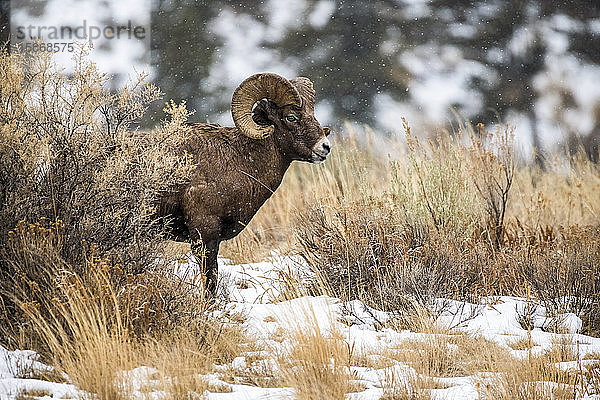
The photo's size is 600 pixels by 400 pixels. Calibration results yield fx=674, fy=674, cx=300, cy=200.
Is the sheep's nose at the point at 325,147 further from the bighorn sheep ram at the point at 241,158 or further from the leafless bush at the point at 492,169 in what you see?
the leafless bush at the point at 492,169

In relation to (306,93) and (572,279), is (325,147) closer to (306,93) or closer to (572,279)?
(306,93)

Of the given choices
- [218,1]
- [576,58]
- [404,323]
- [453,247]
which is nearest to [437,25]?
[576,58]

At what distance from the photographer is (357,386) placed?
3.89 m

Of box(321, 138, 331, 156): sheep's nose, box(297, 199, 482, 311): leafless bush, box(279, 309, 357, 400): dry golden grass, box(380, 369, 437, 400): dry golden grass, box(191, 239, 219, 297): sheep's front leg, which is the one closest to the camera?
box(279, 309, 357, 400): dry golden grass

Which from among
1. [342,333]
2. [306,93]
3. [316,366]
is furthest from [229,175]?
[316,366]

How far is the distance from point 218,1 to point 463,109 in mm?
7747

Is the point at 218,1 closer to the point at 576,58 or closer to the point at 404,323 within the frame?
the point at 576,58

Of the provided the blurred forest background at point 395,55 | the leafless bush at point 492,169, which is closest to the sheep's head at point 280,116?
the leafless bush at point 492,169

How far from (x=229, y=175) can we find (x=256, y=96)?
71cm

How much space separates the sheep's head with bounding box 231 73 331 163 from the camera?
563cm

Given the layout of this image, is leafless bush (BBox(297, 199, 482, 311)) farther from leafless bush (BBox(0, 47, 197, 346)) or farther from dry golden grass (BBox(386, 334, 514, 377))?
leafless bush (BBox(0, 47, 197, 346))

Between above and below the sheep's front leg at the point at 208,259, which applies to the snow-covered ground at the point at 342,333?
below

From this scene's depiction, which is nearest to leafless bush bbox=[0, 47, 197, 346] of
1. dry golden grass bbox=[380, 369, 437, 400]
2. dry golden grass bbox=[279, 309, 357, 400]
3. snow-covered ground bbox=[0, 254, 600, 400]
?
snow-covered ground bbox=[0, 254, 600, 400]

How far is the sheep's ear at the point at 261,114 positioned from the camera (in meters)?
5.76
